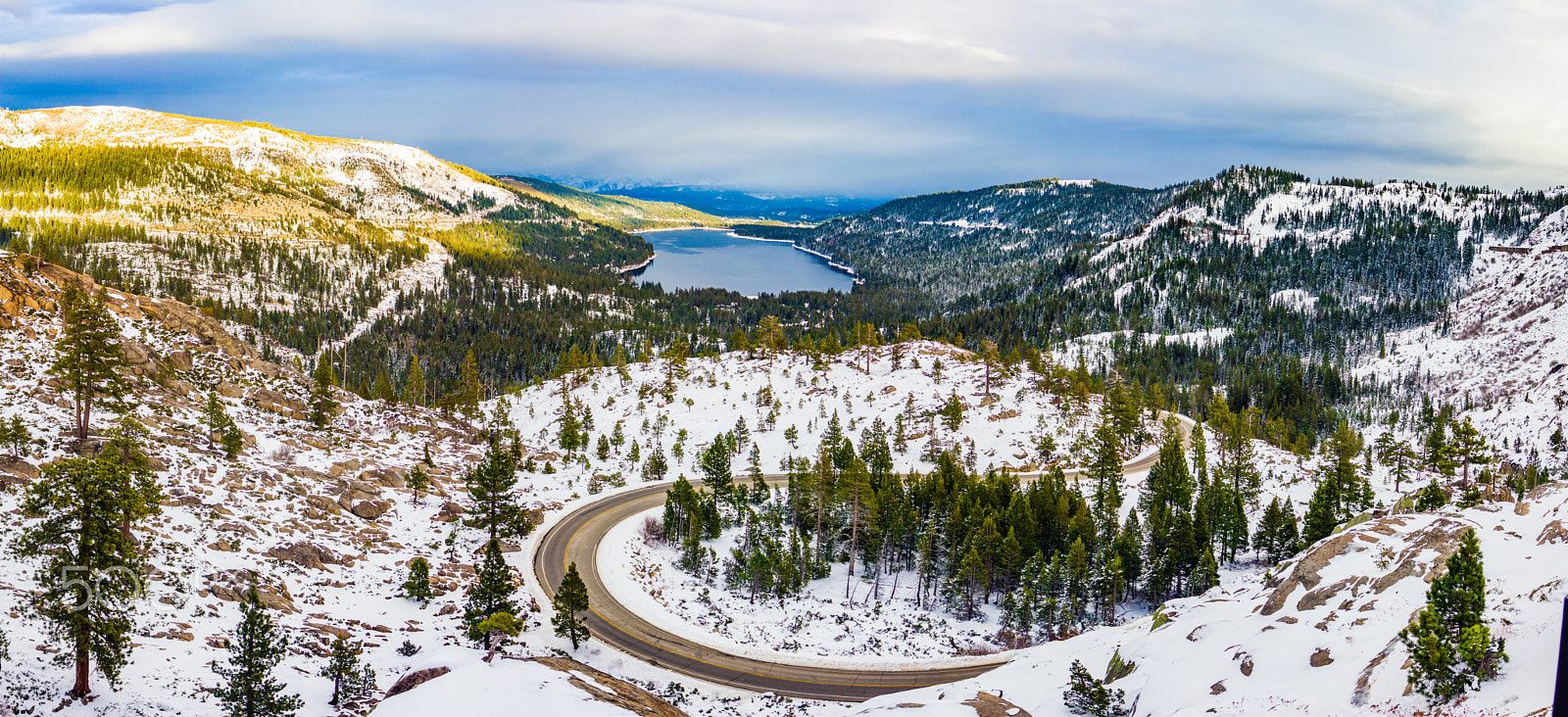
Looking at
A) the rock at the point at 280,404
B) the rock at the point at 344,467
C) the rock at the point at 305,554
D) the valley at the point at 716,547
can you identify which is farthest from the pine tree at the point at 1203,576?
the rock at the point at 280,404

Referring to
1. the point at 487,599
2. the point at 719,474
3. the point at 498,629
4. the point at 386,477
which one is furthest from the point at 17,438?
the point at 719,474

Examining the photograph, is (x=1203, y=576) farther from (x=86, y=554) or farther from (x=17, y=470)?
(x=17, y=470)

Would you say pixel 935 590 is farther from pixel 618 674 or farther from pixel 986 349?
pixel 986 349

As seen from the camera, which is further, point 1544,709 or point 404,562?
point 404,562

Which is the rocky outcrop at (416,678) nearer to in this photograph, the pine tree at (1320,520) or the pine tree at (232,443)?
the pine tree at (232,443)

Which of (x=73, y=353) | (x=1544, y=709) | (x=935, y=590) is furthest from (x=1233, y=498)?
(x=73, y=353)

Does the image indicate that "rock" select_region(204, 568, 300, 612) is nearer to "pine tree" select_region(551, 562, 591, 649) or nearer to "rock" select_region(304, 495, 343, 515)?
"rock" select_region(304, 495, 343, 515)

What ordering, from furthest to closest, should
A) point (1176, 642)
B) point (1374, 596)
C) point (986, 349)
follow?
1. point (986, 349)
2. point (1176, 642)
3. point (1374, 596)
